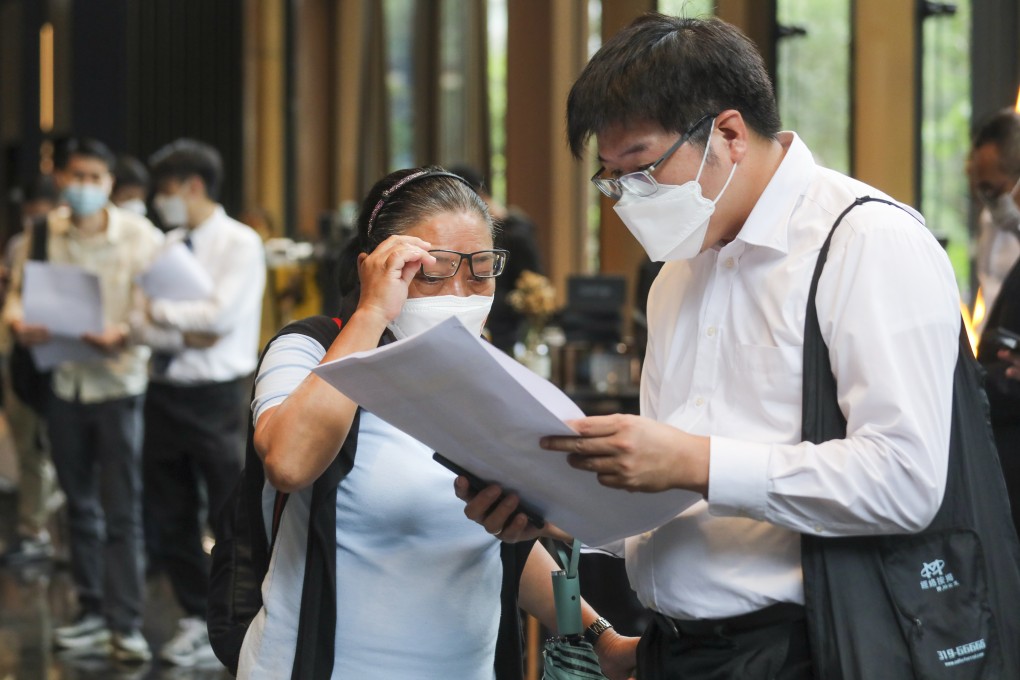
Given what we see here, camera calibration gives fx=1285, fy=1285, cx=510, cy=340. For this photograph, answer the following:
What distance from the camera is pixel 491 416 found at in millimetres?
1390

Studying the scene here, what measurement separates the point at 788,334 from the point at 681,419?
0.59 ft

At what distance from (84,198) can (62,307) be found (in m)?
0.47

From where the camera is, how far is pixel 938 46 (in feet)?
18.1

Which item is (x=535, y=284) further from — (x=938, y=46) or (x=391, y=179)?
(x=391, y=179)

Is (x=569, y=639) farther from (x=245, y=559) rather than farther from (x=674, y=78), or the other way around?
(x=674, y=78)

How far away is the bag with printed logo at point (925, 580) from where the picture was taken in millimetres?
1371

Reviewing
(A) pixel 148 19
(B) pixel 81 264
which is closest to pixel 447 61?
(A) pixel 148 19

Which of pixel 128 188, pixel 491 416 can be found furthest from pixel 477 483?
pixel 128 188

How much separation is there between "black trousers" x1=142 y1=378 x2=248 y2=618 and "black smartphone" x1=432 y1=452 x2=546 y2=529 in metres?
3.15

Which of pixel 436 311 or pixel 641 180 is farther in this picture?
pixel 436 311

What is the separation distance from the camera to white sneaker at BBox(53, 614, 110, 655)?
15.9 feet

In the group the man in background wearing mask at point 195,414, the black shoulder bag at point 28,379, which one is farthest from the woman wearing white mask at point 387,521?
the black shoulder bag at point 28,379

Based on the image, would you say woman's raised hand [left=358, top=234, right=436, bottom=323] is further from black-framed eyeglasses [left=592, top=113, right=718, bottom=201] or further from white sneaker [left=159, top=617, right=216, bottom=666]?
white sneaker [left=159, top=617, right=216, bottom=666]

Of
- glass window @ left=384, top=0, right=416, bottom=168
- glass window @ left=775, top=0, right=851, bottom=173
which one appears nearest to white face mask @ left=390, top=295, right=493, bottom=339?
glass window @ left=775, top=0, right=851, bottom=173
